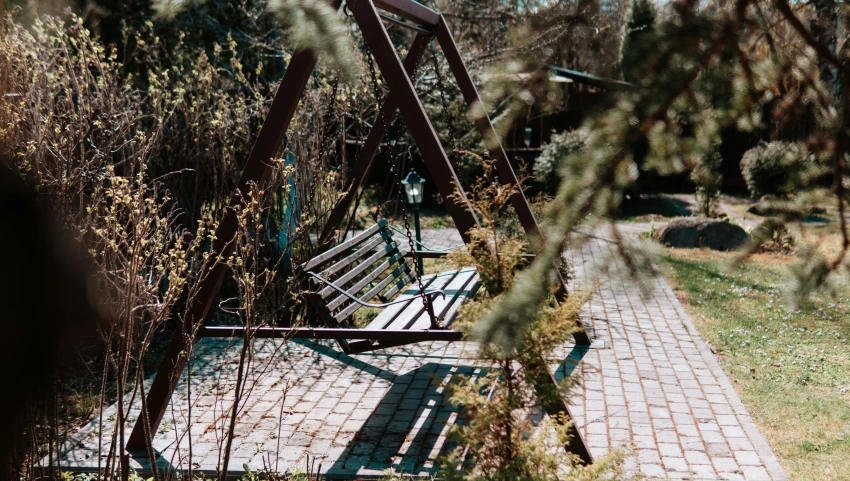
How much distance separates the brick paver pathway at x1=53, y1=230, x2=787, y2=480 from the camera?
4199 millimetres

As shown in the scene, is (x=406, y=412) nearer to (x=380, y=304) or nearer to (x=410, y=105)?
(x=380, y=304)

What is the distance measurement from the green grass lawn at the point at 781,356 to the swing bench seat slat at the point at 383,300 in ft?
5.33

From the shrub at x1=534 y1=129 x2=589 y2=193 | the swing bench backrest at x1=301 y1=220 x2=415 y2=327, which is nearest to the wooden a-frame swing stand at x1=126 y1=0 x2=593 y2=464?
the swing bench backrest at x1=301 y1=220 x2=415 y2=327

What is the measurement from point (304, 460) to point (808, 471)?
2800 millimetres

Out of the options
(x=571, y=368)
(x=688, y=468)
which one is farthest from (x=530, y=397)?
(x=571, y=368)

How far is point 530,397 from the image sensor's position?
9.93 ft

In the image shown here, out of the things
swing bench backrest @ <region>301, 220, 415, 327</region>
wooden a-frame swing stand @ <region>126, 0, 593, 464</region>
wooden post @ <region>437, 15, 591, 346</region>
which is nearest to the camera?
wooden a-frame swing stand @ <region>126, 0, 593, 464</region>

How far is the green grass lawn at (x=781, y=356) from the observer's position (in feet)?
14.5

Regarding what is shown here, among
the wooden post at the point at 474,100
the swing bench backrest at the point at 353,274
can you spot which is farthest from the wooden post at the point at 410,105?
the wooden post at the point at 474,100

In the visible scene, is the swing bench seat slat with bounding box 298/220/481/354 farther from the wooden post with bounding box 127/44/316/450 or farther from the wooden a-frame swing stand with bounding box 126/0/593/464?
the wooden post with bounding box 127/44/316/450

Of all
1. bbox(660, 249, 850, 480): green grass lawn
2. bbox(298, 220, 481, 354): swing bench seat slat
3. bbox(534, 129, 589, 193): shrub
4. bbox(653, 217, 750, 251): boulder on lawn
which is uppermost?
bbox(534, 129, 589, 193): shrub

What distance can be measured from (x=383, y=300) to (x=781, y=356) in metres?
3.41

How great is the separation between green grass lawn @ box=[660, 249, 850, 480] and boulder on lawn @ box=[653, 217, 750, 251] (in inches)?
68.6

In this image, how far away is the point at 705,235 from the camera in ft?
39.3
